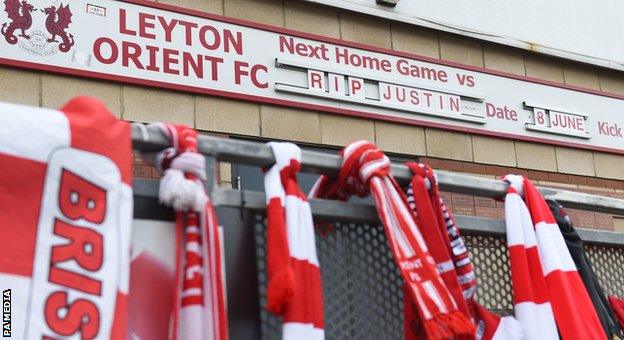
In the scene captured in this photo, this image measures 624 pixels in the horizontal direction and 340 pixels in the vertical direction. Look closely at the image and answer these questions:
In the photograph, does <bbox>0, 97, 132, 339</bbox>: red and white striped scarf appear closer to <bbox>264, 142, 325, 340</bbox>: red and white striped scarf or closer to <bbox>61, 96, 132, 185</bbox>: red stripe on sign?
<bbox>61, 96, 132, 185</bbox>: red stripe on sign

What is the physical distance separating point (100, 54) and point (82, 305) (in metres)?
4.51

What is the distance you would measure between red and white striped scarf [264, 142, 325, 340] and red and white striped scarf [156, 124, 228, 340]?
0.13 metres

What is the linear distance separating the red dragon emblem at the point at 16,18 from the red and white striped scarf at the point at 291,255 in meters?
4.02

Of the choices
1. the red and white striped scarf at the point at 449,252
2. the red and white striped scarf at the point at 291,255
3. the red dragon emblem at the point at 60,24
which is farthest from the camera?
the red dragon emblem at the point at 60,24

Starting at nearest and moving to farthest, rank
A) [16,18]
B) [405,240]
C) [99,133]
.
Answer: [99,133] → [405,240] → [16,18]

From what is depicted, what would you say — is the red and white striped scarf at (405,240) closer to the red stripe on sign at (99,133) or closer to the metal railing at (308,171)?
the metal railing at (308,171)

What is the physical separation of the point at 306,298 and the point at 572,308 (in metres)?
0.88

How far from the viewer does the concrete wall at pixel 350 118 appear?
577 centimetres

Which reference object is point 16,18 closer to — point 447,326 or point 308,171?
point 308,171

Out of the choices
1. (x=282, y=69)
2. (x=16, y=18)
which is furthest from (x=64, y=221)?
(x=282, y=69)

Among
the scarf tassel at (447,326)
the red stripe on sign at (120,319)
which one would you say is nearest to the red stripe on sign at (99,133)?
the red stripe on sign at (120,319)

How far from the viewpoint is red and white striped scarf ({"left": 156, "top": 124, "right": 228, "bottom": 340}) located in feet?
5.64

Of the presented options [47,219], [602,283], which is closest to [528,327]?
[602,283]

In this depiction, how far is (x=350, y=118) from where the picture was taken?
22.5 ft
